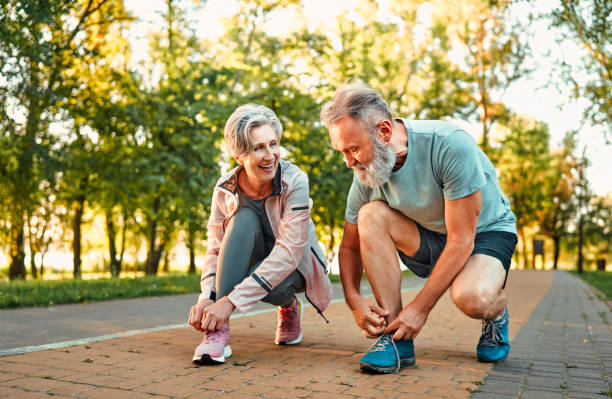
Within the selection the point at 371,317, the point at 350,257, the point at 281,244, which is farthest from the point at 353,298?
the point at 281,244

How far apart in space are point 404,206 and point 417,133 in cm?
44

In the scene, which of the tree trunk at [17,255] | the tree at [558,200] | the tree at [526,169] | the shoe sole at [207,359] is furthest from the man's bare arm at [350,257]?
the tree at [558,200]

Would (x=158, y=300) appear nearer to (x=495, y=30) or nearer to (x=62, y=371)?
(x=62, y=371)

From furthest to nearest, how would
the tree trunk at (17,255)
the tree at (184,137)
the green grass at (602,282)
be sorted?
1. the tree trunk at (17,255)
2. the tree at (184,137)
3. the green grass at (602,282)

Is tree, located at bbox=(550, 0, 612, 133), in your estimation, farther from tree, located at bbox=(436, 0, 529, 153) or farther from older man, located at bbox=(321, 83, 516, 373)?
older man, located at bbox=(321, 83, 516, 373)

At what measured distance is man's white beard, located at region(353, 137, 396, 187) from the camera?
3119 millimetres

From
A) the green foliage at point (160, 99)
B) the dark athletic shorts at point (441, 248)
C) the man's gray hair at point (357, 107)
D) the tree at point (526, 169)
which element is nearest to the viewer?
the man's gray hair at point (357, 107)

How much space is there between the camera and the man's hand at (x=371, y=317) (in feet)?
10.7

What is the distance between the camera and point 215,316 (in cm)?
328

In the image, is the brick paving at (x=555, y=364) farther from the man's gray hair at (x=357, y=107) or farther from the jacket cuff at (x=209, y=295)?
the jacket cuff at (x=209, y=295)

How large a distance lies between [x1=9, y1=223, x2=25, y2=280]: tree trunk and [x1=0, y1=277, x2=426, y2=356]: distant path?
12.8m

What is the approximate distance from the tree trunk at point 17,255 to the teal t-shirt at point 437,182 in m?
17.2

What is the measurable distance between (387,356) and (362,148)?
1118mm

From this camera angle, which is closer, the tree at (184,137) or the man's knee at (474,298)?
the man's knee at (474,298)
